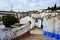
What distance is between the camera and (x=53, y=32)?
2209cm

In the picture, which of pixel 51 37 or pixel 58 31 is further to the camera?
pixel 51 37

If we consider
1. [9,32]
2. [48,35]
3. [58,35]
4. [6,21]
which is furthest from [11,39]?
[6,21]

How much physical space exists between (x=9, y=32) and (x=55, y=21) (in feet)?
26.0

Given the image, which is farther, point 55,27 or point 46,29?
point 46,29

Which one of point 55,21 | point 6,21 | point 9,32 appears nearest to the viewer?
point 9,32

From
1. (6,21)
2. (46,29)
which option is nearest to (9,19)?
(6,21)

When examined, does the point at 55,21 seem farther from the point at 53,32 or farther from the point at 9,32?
the point at 9,32

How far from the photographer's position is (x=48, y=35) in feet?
78.2

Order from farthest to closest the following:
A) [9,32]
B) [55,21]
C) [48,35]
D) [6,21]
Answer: [6,21], [48,35], [55,21], [9,32]

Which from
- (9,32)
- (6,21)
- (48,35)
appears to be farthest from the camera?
(6,21)

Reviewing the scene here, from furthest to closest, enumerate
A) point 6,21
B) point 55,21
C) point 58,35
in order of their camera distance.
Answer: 1. point 6,21
2. point 55,21
3. point 58,35

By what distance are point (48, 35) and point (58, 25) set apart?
131 inches

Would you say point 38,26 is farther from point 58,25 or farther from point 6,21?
point 58,25

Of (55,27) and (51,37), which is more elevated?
(55,27)
